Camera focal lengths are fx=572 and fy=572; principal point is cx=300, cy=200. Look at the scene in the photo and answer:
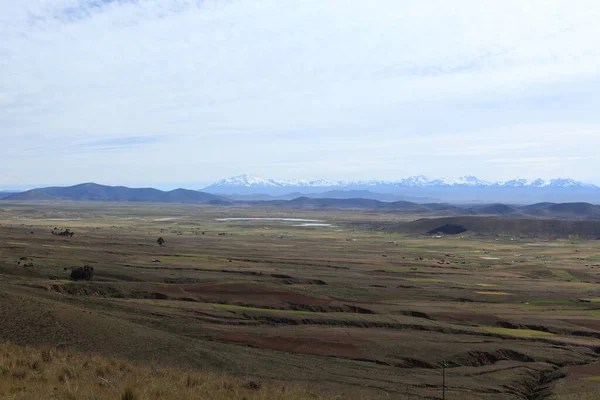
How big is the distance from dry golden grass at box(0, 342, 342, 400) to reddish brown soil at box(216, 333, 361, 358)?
1531 centimetres

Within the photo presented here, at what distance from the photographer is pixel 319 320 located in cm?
5459

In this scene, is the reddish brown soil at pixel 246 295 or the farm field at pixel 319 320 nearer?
the farm field at pixel 319 320

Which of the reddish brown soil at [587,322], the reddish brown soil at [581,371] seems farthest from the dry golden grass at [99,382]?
the reddish brown soil at [587,322]

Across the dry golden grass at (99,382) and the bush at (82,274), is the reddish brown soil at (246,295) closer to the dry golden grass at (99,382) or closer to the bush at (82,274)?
the bush at (82,274)

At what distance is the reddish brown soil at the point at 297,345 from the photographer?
4216cm

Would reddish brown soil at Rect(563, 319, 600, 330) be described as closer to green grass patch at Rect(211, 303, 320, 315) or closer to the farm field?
the farm field

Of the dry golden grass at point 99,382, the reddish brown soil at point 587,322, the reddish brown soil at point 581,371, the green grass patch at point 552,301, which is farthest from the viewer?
the green grass patch at point 552,301

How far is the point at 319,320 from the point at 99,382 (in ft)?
115

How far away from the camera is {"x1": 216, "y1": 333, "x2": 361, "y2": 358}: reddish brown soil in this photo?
1660 inches

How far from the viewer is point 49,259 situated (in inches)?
3263

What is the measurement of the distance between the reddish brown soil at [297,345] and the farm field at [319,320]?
157mm

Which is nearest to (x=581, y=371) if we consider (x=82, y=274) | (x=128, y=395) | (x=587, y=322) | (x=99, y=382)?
(x=587, y=322)

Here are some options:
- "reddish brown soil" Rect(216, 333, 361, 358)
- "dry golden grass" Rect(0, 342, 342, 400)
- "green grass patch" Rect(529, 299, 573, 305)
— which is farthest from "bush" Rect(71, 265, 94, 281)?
"green grass patch" Rect(529, 299, 573, 305)

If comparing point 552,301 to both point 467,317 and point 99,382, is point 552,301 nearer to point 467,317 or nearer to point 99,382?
point 467,317
